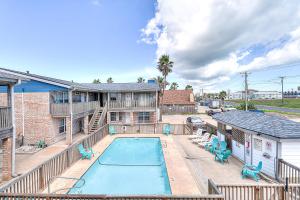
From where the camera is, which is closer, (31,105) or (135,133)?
(31,105)

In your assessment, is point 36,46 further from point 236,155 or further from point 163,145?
point 236,155

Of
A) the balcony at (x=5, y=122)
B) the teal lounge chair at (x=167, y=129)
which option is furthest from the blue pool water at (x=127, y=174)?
the balcony at (x=5, y=122)

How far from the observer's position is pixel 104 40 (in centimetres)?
2477

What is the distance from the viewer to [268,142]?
8.96 meters

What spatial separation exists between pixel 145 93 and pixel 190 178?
17.2m

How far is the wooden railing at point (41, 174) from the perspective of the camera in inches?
248

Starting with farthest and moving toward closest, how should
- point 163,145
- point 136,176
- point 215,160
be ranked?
1. point 163,145
2. point 215,160
3. point 136,176

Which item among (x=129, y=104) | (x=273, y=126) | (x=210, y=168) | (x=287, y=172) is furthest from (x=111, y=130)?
(x=287, y=172)

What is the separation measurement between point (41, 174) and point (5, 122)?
3651mm

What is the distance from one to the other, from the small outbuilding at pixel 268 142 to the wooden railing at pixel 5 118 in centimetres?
1320

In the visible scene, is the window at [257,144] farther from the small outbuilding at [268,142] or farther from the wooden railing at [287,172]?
the wooden railing at [287,172]

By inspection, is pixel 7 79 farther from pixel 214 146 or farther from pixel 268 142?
pixel 214 146

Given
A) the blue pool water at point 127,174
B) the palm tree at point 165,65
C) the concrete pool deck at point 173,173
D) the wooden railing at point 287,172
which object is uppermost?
the palm tree at point 165,65

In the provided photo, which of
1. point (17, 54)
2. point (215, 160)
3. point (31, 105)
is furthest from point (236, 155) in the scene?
point (17, 54)
